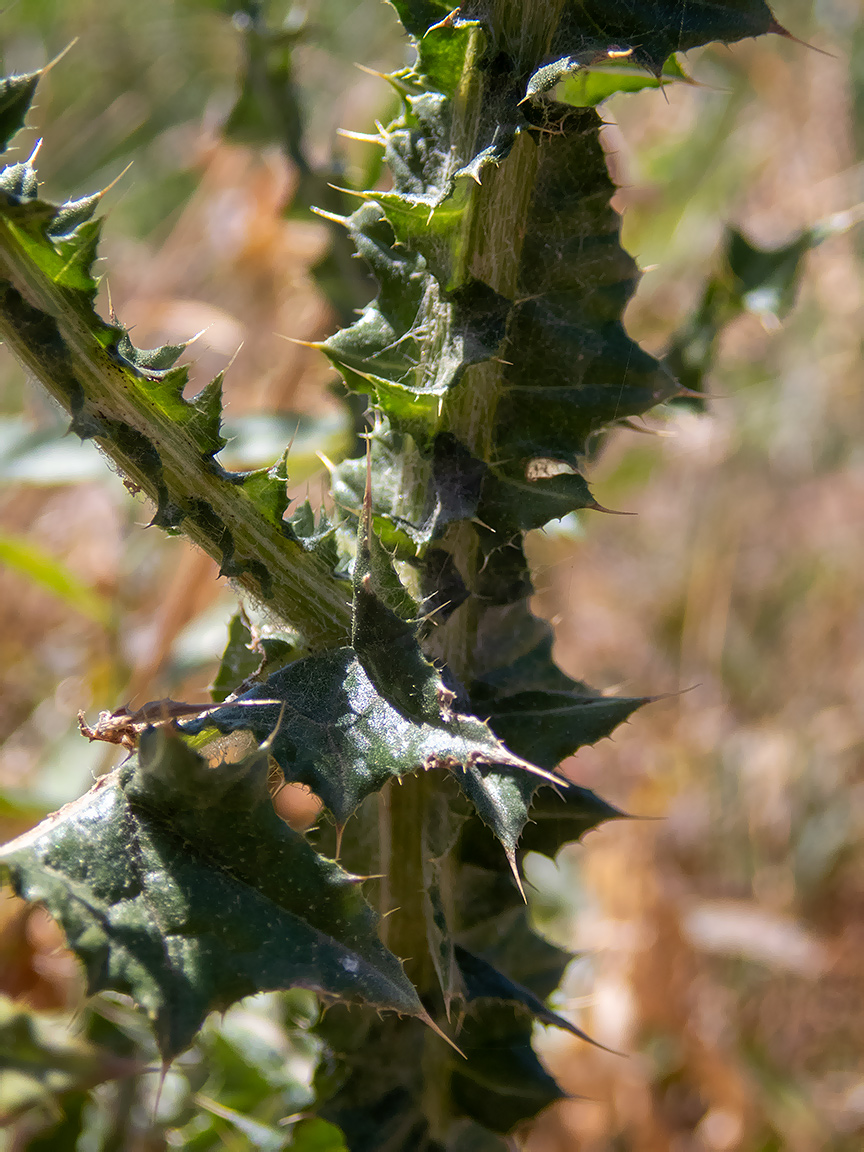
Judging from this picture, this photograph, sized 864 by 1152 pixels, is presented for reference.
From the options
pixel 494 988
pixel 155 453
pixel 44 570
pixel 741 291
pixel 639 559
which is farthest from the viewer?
pixel 639 559

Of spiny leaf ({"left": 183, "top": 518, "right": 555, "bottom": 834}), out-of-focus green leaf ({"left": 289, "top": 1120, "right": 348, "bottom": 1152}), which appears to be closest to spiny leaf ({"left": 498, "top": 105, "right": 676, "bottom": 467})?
spiny leaf ({"left": 183, "top": 518, "right": 555, "bottom": 834})

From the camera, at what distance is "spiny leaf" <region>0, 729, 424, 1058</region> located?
2.14 ft

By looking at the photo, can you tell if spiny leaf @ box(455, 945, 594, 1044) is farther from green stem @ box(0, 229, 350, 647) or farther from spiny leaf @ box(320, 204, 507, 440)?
spiny leaf @ box(320, 204, 507, 440)

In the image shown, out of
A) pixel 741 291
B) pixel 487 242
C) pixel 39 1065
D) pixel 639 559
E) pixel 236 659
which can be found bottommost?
pixel 639 559

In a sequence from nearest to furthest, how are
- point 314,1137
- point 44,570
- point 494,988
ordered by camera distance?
point 494,988, point 314,1137, point 44,570

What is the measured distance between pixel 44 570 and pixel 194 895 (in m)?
1.33

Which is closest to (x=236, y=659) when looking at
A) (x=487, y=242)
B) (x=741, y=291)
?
(x=487, y=242)

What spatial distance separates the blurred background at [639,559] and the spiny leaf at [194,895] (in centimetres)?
A: 27

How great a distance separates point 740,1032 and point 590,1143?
2.06ft

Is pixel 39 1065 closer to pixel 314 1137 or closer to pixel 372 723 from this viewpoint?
pixel 314 1137

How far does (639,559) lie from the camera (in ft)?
12.7

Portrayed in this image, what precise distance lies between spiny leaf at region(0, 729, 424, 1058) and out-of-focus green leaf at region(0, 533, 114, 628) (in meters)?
1.23

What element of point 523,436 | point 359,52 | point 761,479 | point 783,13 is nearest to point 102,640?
point 523,436

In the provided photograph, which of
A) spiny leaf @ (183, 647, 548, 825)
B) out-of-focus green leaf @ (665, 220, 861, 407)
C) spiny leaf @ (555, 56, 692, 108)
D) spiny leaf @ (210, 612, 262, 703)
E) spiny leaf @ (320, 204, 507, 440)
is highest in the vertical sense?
spiny leaf @ (555, 56, 692, 108)
